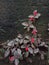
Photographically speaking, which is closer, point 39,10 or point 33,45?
point 33,45

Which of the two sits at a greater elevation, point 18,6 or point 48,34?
point 18,6

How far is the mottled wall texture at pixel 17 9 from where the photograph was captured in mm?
3449

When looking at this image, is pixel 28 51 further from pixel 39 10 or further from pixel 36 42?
pixel 39 10

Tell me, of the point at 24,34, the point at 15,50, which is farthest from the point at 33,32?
the point at 15,50

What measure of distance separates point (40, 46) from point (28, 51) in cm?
19

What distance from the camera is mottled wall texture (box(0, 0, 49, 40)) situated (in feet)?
11.3

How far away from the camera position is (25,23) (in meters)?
3.42

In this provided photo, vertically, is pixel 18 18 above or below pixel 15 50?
above

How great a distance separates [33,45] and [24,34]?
8.6 inches

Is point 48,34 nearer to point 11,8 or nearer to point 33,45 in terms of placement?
point 33,45

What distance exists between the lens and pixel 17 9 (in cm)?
351

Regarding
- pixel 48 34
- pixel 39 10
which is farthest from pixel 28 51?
pixel 39 10

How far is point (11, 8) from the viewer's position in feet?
11.5

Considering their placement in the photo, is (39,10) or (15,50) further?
(39,10)
